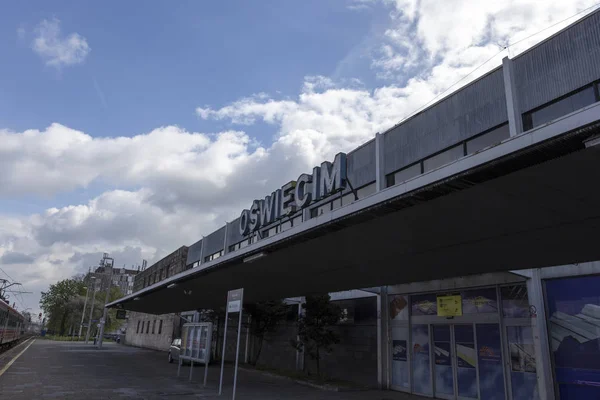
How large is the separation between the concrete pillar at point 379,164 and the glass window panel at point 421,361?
17.8ft

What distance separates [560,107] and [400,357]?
404 inches

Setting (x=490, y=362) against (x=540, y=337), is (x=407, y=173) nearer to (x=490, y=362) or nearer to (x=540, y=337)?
(x=540, y=337)

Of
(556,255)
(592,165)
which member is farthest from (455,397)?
(592,165)

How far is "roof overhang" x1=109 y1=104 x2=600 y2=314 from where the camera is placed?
5391mm

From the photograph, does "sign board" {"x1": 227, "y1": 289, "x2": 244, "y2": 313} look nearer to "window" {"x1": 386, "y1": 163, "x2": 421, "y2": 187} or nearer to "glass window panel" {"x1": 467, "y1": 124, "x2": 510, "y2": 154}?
"window" {"x1": 386, "y1": 163, "x2": 421, "y2": 187}

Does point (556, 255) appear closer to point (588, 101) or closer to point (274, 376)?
point (588, 101)

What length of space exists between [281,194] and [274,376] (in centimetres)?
890

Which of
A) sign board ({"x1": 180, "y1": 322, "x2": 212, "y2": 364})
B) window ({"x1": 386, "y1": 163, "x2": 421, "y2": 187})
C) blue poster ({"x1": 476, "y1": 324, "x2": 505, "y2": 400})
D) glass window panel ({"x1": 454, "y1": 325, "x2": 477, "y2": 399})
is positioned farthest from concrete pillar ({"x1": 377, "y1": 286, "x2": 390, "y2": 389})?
sign board ({"x1": 180, "y1": 322, "x2": 212, "y2": 364})

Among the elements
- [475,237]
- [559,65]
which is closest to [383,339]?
[475,237]

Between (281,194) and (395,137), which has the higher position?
(395,137)

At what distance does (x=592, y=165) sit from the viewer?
5391mm

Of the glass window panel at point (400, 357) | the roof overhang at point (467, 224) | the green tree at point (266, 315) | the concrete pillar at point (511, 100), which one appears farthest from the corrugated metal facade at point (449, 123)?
the green tree at point (266, 315)

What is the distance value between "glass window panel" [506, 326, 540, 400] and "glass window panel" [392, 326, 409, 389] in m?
4.07

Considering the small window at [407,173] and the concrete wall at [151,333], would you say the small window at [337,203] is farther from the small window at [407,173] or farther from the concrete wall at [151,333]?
the concrete wall at [151,333]
